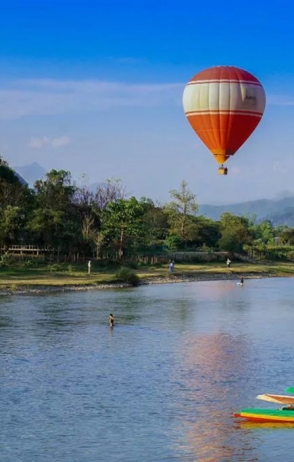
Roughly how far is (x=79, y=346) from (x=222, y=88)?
19868mm

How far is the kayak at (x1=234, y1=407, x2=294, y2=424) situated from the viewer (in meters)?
29.0

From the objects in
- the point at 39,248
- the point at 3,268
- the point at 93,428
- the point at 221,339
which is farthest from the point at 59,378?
the point at 39,248

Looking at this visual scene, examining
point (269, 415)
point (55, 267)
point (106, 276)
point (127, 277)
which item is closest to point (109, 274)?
point (106, 276)

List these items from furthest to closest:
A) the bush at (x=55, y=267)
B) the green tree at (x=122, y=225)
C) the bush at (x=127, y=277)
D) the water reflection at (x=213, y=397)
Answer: the green tree at (x=122, y=225)
the bush at (x=55, y=267)
the bush at (x=127, y=277)
the water reflection at (x=213, y=397)

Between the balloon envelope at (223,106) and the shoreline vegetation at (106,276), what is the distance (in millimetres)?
Answer: 20832

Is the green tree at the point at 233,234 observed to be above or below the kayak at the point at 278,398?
above

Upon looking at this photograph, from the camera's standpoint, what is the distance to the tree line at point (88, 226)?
86.2 metres

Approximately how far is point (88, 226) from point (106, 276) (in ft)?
40.7

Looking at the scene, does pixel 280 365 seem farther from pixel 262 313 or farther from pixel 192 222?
pixel 192 222

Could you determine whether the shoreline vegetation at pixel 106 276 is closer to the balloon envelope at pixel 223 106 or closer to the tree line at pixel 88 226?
the tree line at pixel 88 226

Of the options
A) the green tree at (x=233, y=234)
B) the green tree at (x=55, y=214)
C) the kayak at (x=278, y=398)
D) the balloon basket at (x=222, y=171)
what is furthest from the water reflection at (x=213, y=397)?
the green tree at (x=233, y=234)

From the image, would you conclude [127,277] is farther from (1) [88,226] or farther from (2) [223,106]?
(2) [223,106]

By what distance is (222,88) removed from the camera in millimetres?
54844

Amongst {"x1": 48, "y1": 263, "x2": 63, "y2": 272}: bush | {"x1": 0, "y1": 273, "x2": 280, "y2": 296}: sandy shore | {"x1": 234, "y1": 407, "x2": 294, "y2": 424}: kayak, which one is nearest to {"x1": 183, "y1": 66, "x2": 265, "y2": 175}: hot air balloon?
{"x1": 0, "y1": 273, "x2": 280, "y2": 296}: sandy shore
